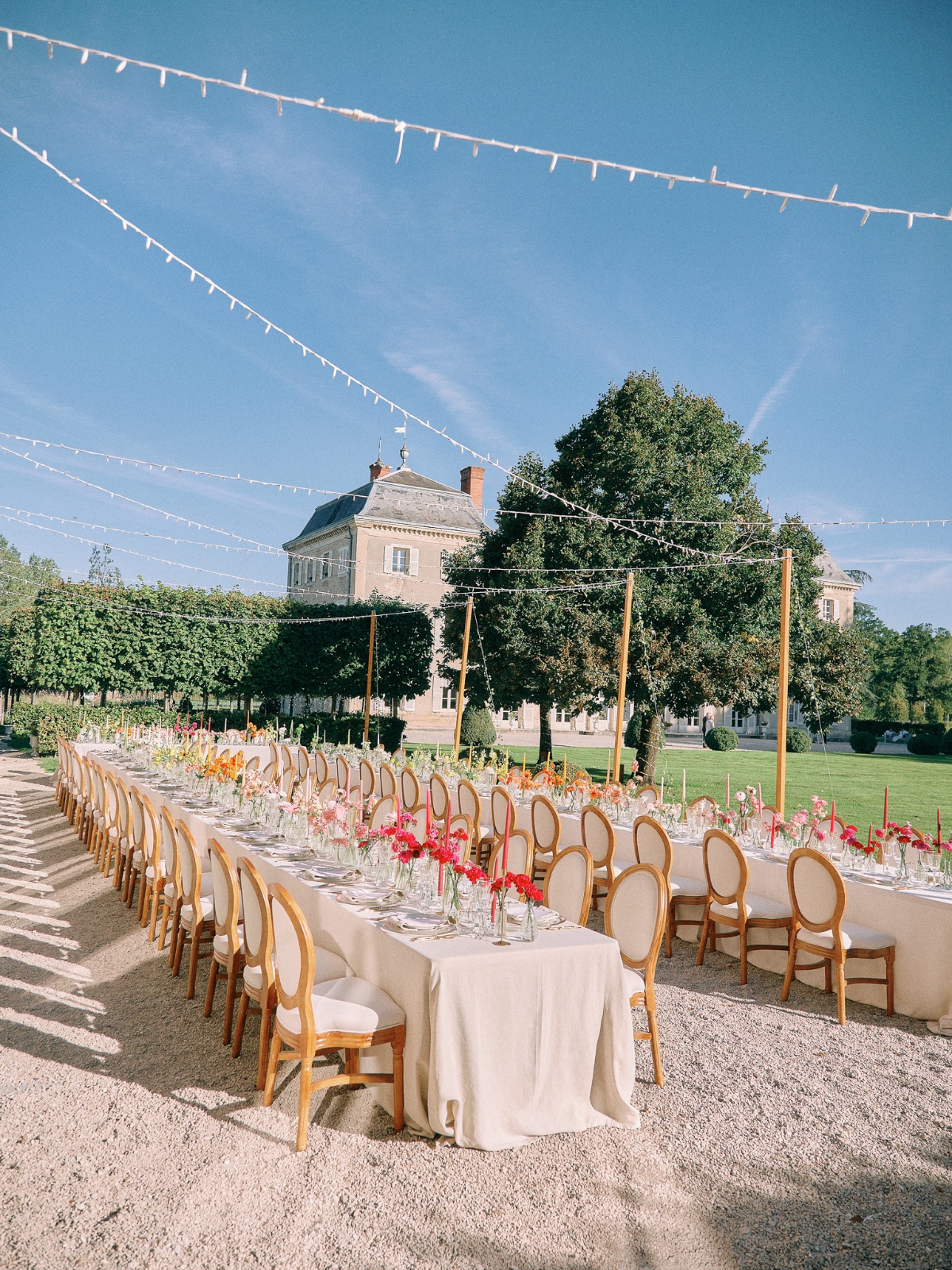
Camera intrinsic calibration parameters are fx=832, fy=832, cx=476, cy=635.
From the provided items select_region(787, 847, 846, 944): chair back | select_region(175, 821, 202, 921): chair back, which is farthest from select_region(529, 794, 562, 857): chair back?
select_region(175, 821, 202, 921): chair back

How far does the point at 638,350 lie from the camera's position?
1698cm

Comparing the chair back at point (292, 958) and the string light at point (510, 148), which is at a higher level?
the string light at point (510, 148)

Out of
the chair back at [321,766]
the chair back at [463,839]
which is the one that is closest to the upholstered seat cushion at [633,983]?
the chair back at [463,839]

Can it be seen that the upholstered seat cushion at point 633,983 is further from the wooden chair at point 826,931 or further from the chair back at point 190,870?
the chair back at point 190,870

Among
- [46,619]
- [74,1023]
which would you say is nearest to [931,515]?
[74,1023]

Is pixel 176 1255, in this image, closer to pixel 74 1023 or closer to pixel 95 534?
pixel 74 1023

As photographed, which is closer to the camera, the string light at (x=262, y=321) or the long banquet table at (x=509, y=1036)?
the long banquet table at (x=509, y=1036)

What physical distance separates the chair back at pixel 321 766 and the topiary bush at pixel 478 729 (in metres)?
11.0

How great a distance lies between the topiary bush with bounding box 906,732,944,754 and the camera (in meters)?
33.0

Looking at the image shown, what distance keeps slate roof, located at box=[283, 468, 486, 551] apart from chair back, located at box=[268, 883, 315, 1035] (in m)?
29.0

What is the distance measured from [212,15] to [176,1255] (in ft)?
22.3

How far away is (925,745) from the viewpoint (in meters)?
33.0

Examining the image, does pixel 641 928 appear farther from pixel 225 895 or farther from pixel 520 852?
pixel 225 895

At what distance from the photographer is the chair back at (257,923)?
3.92m
